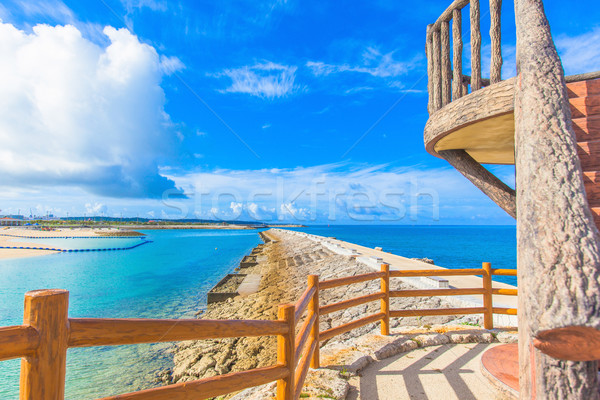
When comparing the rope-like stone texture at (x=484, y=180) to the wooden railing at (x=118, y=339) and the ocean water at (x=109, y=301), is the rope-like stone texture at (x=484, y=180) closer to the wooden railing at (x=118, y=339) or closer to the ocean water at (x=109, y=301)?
the wooden railing at (x=118, y=339)

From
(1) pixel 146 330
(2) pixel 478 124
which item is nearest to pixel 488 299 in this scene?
(2) pixel 478 124

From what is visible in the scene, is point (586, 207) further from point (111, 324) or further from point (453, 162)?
point (453, 162)

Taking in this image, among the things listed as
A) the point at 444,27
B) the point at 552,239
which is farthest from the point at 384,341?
the point at 444,27

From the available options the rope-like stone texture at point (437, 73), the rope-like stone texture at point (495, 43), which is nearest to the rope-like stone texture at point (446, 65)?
the rope-like stone texture at point (437, 73)

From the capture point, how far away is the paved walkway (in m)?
3.64

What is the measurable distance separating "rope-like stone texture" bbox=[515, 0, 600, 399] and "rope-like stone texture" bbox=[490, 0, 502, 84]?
1331mm

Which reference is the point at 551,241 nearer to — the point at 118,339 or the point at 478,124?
the point at 118,339

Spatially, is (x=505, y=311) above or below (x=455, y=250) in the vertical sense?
above

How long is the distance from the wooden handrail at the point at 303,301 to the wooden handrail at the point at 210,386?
0.55 m

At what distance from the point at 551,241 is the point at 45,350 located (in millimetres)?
2497

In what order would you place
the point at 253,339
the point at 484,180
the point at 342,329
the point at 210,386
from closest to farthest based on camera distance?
the point at 210,386 < the point at 342,329 < the point at 484,180 < the point at 253,339

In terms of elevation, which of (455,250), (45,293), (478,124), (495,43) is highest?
(495,43)

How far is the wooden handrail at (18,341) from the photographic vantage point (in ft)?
4.26

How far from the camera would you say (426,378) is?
4000 millimetres
